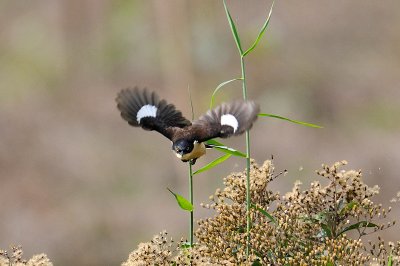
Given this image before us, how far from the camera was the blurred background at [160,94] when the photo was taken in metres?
7.69

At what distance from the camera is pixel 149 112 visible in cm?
117

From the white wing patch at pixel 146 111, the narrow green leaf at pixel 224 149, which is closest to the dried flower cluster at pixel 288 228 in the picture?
the narrow green leaf at pixel 224 149

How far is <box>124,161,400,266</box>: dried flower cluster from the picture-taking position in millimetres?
991

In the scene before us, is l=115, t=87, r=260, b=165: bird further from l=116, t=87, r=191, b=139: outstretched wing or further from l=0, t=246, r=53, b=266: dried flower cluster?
l=0, t=246, r=53, b=266: dried flower cluster

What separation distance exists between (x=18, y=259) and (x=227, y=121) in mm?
316

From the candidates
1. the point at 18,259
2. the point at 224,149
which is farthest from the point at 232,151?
the point at 18,259

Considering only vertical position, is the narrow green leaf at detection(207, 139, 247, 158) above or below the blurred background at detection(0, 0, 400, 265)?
below

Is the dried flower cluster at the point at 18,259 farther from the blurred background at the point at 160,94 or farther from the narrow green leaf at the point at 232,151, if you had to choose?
the blurred background at the point at 160,94

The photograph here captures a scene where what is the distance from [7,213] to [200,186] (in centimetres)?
188

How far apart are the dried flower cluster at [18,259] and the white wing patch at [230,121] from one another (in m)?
0.28

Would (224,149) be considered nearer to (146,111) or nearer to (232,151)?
(232,151)

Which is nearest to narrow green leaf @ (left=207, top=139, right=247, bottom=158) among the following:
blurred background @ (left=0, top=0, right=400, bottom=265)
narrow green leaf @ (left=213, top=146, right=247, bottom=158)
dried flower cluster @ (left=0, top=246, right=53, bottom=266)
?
narrow green leaf @ (left=213, top=146, right=247, bottom=158)

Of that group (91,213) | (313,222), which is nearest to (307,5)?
(91,213)

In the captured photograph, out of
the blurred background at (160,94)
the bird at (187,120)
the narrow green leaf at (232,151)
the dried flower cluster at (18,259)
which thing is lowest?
the dried flower cluster at (18,259)
